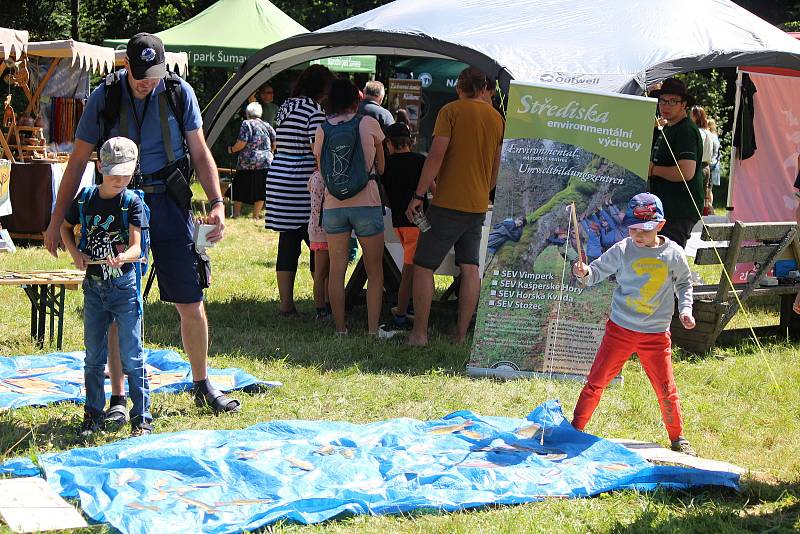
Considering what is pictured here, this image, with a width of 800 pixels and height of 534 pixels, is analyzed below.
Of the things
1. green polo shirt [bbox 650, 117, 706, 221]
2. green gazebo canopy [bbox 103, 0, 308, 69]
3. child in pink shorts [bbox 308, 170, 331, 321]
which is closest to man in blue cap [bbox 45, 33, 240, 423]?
child in pink shorts [bbox 308, 170, 331, 321]

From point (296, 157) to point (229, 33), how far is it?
28.9 ft

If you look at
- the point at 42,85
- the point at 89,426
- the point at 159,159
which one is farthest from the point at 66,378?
the point at 42,85

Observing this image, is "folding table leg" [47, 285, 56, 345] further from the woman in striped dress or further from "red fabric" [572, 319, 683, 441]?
"red fabric" [572, 319, 683, 441]

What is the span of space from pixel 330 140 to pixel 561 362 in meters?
2.29

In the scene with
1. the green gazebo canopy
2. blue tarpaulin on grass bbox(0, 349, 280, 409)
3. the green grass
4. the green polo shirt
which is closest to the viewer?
the green grass

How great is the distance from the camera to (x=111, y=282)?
4941mm

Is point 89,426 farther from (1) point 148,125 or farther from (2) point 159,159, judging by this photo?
(1) point 148,125

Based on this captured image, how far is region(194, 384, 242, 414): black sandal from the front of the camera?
5.57 meters

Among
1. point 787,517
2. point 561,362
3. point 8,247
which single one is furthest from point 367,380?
point 8,247

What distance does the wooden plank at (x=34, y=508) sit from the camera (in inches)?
149

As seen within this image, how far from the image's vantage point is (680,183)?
7402 mm

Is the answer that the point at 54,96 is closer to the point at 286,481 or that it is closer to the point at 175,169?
the point at 175,169

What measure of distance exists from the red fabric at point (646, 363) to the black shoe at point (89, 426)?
249 centimetres

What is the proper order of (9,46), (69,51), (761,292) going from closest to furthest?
(761,292), (9,46), (69,51)
